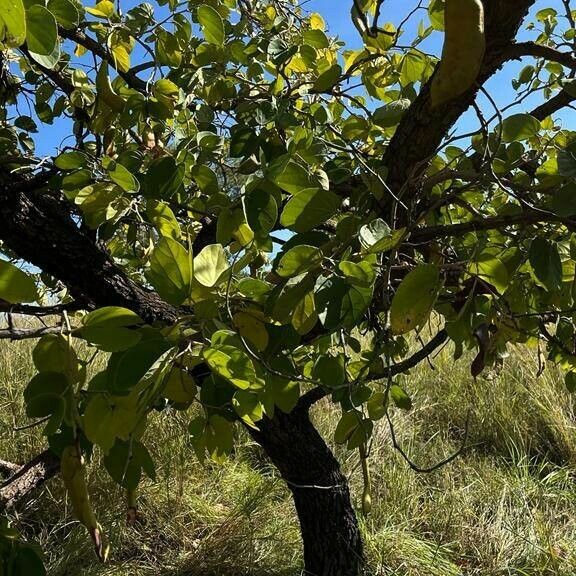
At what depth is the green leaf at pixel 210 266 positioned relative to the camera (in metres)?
0.44

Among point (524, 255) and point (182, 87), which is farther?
point (182, 87)

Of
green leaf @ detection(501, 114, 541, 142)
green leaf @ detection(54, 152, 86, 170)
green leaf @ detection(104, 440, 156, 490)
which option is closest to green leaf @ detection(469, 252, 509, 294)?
green leaf @ detection(501, 114, 541, 142)

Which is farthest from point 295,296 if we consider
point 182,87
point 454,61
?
point 182,87

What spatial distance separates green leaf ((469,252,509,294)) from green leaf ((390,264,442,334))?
12 centimetres

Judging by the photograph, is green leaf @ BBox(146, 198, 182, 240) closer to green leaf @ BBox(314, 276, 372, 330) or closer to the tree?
the tree

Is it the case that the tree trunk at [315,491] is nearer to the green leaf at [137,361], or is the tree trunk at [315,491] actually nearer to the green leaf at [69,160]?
the green leaf at [69,160]

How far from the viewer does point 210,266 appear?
1.48 feet

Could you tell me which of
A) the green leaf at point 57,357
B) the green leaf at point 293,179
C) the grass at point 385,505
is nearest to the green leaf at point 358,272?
the green leaf at point 293,179

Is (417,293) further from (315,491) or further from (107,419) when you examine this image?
(315,491)

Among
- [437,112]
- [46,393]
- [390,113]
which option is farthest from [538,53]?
[46,393]

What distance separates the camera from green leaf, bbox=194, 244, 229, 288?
0.44 m

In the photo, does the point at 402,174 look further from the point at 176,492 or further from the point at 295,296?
the point at 176,492

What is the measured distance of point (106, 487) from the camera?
210cm

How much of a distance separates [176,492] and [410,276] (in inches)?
74.4
